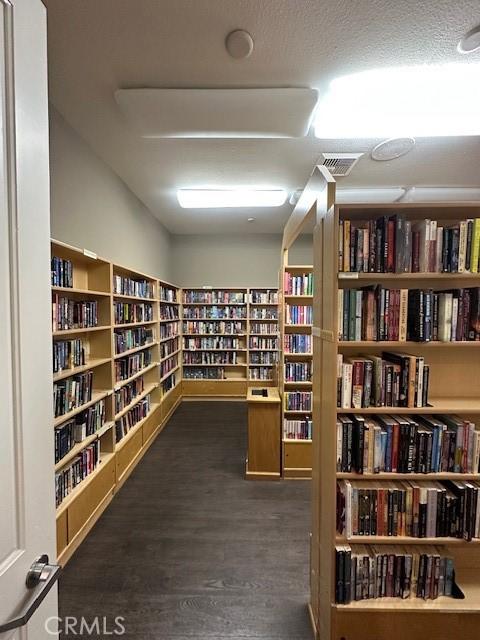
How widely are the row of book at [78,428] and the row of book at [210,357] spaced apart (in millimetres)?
3294

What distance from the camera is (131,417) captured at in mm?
3447

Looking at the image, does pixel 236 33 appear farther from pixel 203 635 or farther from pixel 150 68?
pixel 203 635

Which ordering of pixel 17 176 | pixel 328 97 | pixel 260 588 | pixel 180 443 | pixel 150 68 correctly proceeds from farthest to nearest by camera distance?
pixel 180 443 → pixel 328 97 → pixel 260 588 → pixel 150 68 → pixel 17 176

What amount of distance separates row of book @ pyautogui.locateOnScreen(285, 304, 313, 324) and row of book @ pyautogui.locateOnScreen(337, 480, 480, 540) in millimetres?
2075

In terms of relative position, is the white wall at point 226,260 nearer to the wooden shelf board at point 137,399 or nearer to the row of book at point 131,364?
the row of book at point 131,364

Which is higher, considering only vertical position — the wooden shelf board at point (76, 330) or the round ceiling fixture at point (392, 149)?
the round ceiling fixture at point (392, 149)

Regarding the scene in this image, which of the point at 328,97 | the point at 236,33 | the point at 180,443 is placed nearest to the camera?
the point at 236,33

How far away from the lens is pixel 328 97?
81.3 inches

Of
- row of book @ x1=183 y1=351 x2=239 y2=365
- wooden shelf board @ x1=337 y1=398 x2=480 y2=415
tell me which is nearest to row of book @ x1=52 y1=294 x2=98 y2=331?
wooden shelf board @ x1=337 y1=398 x2=480 y2=415

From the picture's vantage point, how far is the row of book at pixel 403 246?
1427 mm

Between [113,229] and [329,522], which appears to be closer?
[329,522]

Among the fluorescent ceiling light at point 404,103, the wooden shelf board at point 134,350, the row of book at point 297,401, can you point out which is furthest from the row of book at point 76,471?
the fluorescent ceiling light at point 404,103

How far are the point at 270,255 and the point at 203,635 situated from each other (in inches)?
214

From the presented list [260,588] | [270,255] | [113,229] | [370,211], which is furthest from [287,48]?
[270,255]
